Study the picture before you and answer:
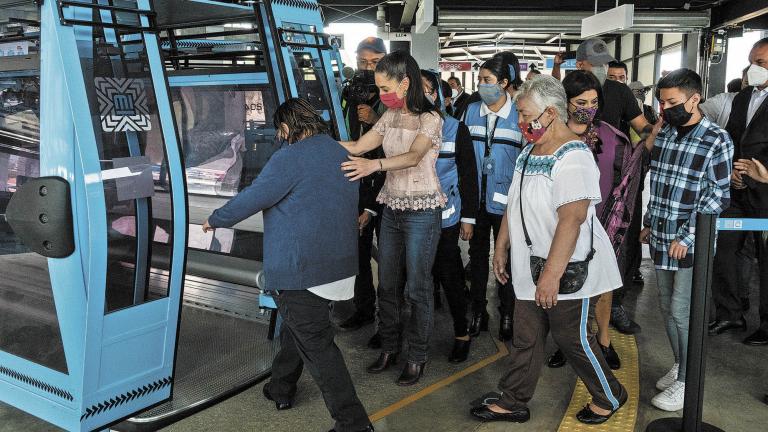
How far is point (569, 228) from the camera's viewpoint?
2.49 m

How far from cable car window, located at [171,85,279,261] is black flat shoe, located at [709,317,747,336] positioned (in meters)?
2.95

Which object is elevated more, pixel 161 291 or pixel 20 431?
pixel 161 291

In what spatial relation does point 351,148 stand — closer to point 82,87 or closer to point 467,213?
point 467,213

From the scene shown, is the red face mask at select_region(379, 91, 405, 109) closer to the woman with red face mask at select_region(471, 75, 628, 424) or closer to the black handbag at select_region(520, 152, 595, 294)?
the woman with red face mask at select_region(471, 75, 628, 424)

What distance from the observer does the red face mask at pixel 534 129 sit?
261 cm

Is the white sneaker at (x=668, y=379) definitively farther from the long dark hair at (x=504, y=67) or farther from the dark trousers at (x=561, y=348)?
the long dark hair at (x=504, y=67)

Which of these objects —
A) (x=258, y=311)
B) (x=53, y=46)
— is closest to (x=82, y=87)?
(x=53, y=46)

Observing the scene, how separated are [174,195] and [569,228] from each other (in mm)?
1550

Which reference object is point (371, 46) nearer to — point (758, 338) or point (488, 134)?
point (488, 134)

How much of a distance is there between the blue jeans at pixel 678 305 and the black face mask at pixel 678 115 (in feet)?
2.25

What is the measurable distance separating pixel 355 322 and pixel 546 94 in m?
2.19

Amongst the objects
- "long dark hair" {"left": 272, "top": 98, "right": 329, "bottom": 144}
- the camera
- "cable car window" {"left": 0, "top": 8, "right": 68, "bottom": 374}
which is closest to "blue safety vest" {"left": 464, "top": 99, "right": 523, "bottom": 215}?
the camera

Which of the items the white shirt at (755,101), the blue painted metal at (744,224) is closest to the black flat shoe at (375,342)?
the blue painted metal at (744,224)

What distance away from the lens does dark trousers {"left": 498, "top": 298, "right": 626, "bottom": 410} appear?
2.70m
